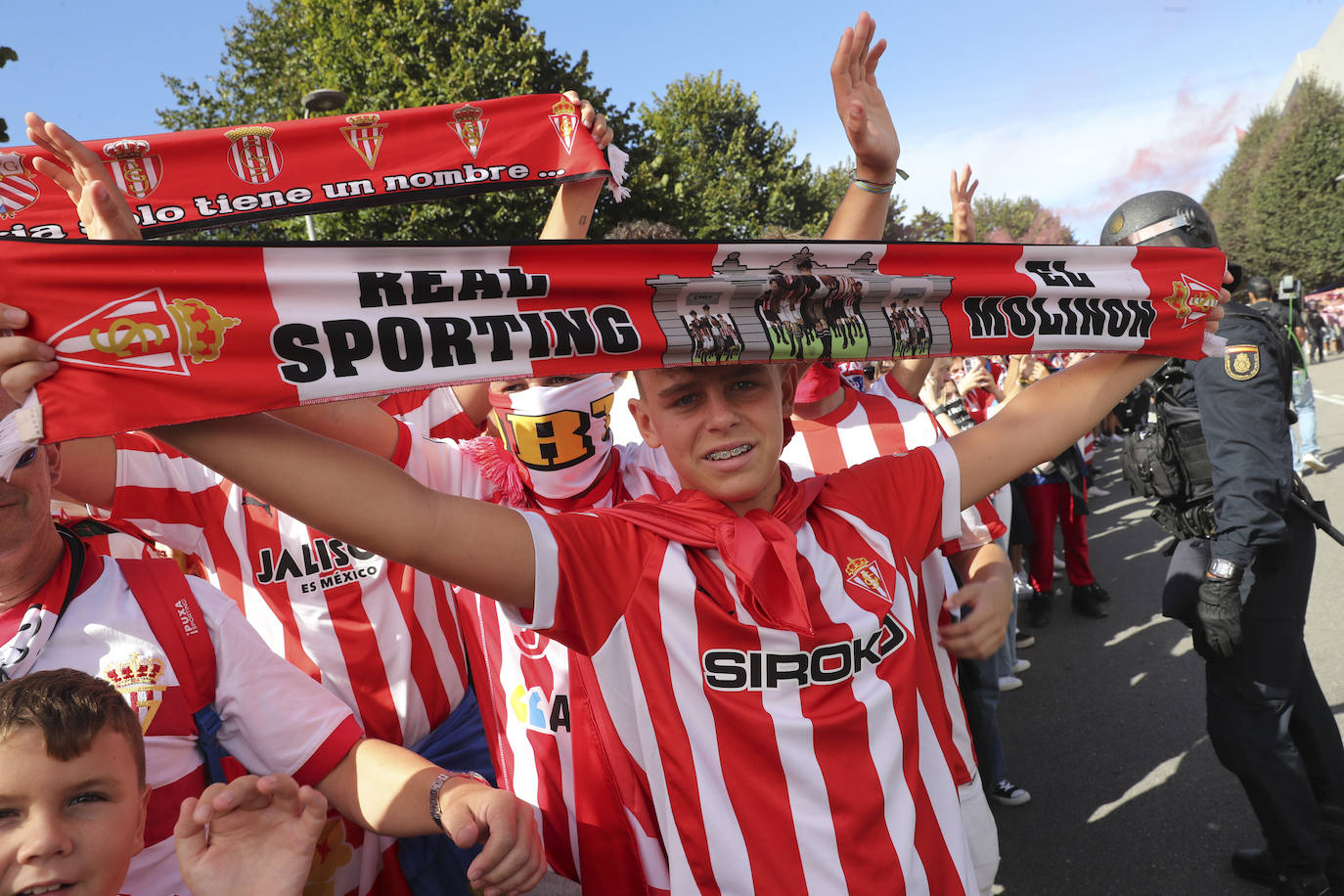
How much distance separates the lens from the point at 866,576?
1789 mm

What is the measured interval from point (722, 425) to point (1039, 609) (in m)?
6.28

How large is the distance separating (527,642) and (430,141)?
2.41 m

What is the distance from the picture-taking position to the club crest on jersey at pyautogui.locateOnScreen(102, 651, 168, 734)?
184 cm

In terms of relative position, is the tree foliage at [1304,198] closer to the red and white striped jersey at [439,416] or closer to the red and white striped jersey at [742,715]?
the red and white striped jersey at [439,416]

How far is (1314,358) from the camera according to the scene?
27.0 meters

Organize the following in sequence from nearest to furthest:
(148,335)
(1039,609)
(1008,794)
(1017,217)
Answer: (148,335) → (1008,794) → (1039,609) → (1017,217)

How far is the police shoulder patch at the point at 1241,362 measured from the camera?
3232mm

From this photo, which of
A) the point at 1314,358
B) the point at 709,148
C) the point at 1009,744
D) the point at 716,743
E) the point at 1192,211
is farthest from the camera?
the point at 709,148

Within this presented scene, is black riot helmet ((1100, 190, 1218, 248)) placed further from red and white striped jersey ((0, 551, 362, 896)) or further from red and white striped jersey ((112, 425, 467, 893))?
red and white striped jersey ((0, 551, 362, 896))

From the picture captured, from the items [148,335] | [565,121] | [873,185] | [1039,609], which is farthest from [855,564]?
[1039,609]

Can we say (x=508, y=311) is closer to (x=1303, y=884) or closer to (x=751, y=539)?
(x=751, y=539)

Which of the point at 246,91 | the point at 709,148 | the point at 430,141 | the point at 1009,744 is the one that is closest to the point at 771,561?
the point at 430,141

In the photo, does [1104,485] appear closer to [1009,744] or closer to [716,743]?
[1009,744]

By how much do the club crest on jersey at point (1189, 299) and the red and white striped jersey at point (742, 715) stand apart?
1193 mm
